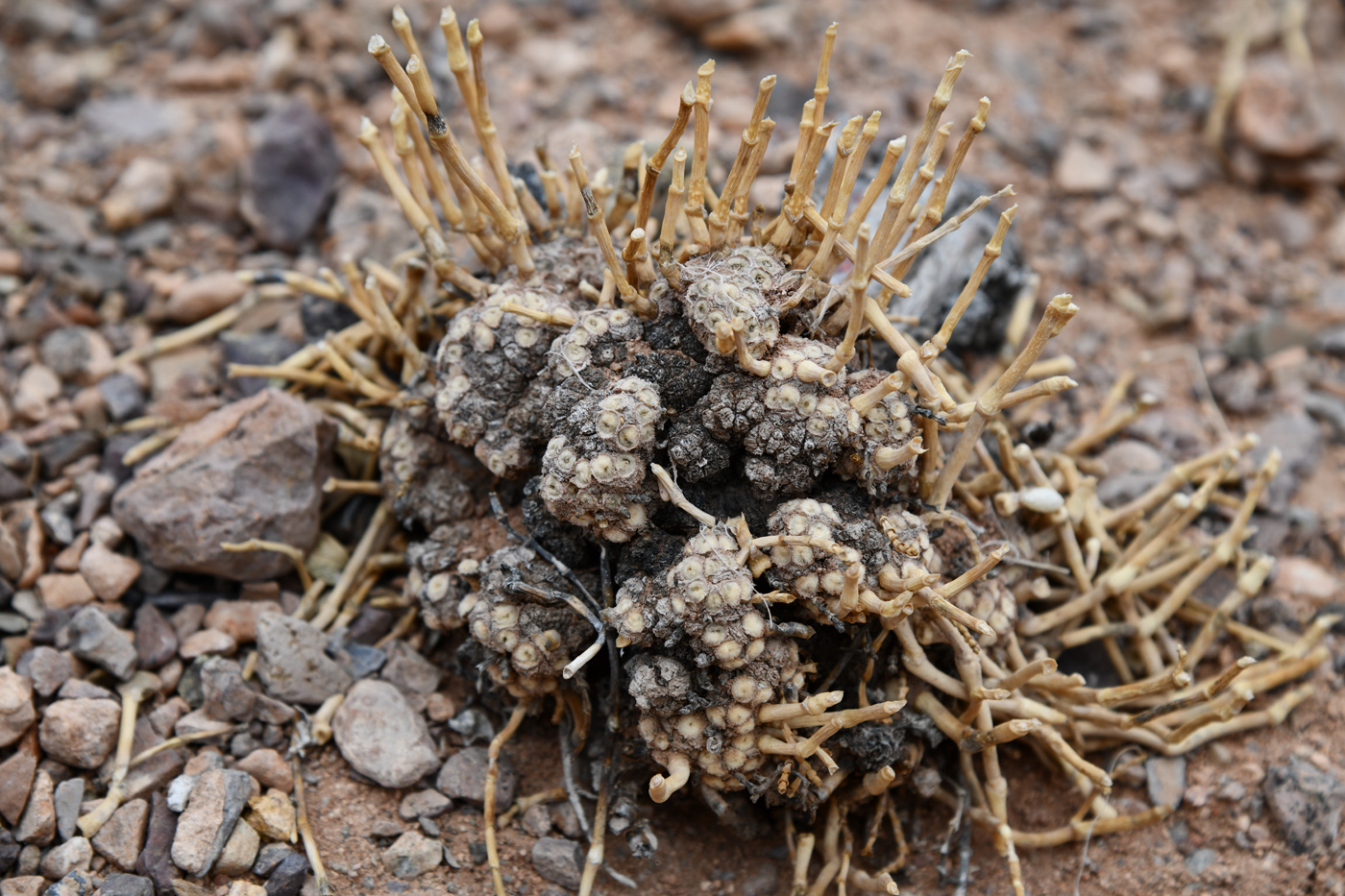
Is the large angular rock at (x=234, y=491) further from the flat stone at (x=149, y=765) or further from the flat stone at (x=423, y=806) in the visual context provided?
the flat stone at (x=423, y=806)

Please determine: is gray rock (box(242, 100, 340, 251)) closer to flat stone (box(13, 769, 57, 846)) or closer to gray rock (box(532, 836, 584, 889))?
flat stone (box(13, 769, 57, 846))

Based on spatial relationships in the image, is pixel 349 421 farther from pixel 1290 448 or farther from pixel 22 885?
pixel 1290 448

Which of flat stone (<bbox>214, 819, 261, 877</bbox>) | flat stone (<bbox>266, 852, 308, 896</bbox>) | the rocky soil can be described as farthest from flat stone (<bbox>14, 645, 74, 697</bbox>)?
flat stone (<bbox>266, 852, 308, 896</bbox>)

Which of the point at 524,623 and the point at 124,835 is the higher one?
the point at 524,623

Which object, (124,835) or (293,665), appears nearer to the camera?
(124,835)

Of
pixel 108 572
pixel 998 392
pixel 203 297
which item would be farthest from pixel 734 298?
pixel 203 297

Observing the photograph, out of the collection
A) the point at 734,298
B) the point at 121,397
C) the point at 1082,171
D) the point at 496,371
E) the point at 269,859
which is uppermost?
the point at 734,298

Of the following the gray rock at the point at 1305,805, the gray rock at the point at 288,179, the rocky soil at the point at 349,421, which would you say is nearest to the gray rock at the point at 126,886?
the rocky soil at the point at 349,421
